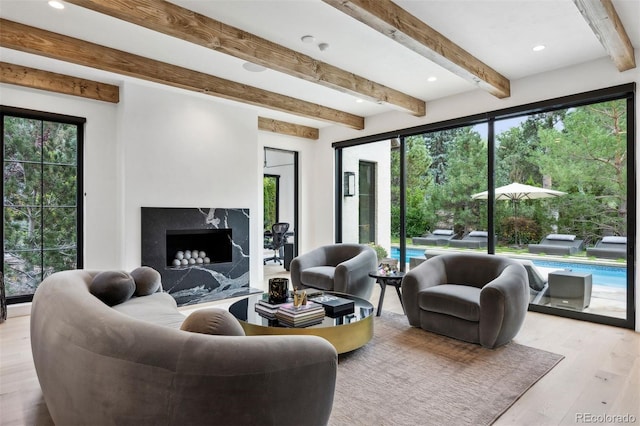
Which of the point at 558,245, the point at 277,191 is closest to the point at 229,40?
the point at 558,245

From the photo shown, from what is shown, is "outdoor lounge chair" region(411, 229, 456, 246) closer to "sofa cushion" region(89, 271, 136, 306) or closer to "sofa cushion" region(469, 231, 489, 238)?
"sofa cushion" region(469, 231, 489, 238)

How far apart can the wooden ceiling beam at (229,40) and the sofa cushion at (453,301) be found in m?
2.47

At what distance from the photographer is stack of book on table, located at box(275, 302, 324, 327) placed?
2729 millimetres

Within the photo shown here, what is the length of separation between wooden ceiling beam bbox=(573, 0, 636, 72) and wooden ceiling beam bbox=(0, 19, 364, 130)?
3431mm

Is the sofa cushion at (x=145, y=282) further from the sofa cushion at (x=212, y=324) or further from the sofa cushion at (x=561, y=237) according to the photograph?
the sofa cushion at (x=561, y=237)

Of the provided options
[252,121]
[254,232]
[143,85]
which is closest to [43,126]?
[143,85]

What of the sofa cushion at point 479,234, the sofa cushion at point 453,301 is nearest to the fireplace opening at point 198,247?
the sofa cushion at point 453,301

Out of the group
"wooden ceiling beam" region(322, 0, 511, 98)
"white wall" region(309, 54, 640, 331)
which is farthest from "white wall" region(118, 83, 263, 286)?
"wooden ceiling beam" region(322, 0, 511, 98)

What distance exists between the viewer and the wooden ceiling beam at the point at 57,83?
3.88 m

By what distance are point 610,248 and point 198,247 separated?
511cm

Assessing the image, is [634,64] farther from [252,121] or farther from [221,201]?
[221,201]

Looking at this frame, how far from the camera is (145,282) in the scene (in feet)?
10.1

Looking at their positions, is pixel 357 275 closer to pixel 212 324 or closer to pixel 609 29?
pixel 212 324

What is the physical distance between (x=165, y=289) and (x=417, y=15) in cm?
418
